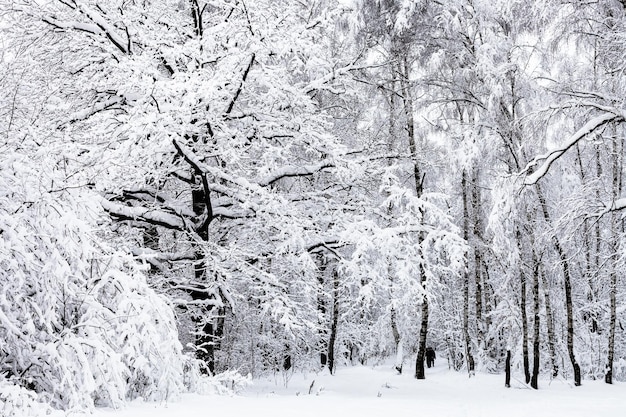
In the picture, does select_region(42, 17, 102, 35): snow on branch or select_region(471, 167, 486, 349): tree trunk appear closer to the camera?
select_region(42, 17, 102, 35): snow on branch

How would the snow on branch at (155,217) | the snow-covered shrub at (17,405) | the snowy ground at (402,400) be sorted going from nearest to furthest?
the snow-covered shrub at (17,405), the snowy ground at (402,400), the snow on branch at (155,217)

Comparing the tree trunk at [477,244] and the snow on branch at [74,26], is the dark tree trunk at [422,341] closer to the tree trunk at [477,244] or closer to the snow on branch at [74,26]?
the tree trunk at [477,244]

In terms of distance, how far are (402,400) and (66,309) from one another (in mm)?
5323

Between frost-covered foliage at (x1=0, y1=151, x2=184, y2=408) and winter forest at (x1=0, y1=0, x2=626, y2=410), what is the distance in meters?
0.02

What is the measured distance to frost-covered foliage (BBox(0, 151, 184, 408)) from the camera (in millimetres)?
4574

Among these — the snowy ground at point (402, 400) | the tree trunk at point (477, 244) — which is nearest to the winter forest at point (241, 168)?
the tree trunk at point (477, 244)

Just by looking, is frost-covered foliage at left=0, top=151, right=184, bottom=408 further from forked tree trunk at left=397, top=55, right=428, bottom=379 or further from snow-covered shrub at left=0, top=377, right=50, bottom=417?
forked tree trunk at left=397, top=55, right=428, bottom=379

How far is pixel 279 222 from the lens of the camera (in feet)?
29.2

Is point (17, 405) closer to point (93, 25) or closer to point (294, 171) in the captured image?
point (294, 171)

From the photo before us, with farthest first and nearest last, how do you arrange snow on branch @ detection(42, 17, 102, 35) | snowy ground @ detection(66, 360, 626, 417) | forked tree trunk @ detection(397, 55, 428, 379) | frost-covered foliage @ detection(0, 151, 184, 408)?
forked tree trunk @ detection(397, 55, 428, 379)
snow on branch @ detection(42, 17, 102, 35)
snowy ground @ detection(66, 360, 626, 417)
frost-covered foliage @ detection(0, 151, 184, 408)

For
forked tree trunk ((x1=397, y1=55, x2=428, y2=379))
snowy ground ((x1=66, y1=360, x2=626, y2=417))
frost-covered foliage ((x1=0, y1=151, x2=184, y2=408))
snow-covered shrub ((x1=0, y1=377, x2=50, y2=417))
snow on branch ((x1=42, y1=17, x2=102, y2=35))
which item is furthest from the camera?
forked tree trunk ((x1=397, y1=55, x2=428, y2=379))

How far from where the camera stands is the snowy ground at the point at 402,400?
475cm

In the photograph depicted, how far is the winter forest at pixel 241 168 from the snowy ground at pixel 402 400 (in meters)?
0.63

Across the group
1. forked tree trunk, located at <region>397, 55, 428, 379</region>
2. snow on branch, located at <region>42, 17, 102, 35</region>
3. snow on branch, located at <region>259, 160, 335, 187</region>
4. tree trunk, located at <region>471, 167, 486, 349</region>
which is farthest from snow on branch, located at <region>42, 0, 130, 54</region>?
tree trunk, located at <region>471, 167, 486, 349</region>
